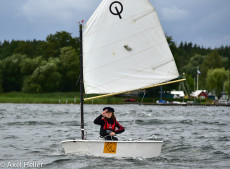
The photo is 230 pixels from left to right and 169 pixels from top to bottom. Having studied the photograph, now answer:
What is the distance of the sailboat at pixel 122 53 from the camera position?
14125 mm

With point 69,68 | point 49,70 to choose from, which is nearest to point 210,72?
point 69,68

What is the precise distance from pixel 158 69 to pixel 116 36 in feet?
5.92

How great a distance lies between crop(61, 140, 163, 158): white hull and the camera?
44.2ft

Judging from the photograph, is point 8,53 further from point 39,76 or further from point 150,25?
point 150,25

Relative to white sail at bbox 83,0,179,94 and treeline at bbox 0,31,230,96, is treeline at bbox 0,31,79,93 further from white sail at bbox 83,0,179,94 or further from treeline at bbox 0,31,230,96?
white sail at bbox 83,0,179,94

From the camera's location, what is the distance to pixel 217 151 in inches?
674

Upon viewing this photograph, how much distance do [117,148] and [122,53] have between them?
3202 mm

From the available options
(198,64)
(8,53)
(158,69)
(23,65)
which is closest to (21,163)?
(158,69)

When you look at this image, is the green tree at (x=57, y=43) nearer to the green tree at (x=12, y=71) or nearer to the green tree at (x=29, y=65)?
the green tree at (x=12, y=71)

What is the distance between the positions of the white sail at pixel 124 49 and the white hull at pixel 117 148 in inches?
69.2

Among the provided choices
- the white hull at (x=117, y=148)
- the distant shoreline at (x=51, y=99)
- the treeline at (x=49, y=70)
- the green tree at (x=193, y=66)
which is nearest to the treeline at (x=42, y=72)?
the treeline at (x=49, y=70)

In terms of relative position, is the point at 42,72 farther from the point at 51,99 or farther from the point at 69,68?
the point at 69,68

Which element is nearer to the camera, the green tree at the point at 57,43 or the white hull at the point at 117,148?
the white hull at the point at 117,148

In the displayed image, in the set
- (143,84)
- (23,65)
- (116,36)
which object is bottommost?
(143,84)
